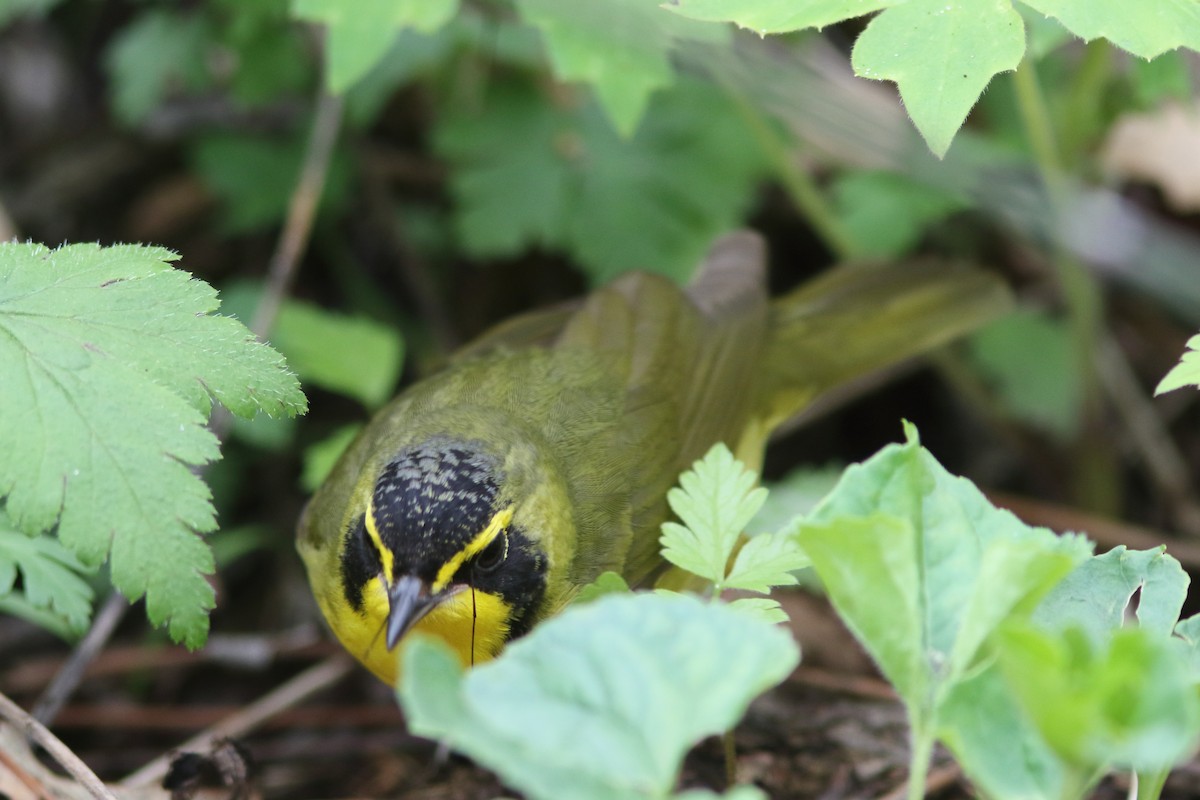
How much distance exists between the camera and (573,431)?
3.53m

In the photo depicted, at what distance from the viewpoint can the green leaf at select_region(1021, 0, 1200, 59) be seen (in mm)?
2408

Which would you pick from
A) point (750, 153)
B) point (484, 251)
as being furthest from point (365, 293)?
point (750, 153)

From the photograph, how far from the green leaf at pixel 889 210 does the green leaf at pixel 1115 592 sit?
270 centimetres

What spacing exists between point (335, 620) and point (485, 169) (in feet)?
7.59

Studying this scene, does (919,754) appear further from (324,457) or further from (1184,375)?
(324,457)

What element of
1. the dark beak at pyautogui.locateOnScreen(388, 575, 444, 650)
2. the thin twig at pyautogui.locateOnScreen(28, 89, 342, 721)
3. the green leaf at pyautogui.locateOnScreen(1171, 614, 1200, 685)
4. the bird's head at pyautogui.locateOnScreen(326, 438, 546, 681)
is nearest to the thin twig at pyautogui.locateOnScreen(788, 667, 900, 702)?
the bird's head at pyautogui.locateOnScreen(326, 438, 546, 681)

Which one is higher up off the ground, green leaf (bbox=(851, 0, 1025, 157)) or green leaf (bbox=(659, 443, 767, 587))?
green leaf (bbox=(851, 0, 1025, 157))

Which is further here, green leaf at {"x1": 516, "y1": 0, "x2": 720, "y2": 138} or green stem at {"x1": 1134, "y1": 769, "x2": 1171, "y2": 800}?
green leaf at {"x1": 516, "y1": 0, "x2": 720, "y2": 138}

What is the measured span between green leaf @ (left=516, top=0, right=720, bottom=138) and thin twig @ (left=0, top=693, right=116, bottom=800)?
1.89 metres

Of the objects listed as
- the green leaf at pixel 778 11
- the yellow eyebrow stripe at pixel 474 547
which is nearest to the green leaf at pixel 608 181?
the yellow eyebrow stripe at pixel 474 547

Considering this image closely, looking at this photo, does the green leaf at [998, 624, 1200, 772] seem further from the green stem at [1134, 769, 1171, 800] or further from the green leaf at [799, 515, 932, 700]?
the green stem at [1134, 769, 1171, 800]

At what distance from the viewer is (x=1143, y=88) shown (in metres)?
3.46

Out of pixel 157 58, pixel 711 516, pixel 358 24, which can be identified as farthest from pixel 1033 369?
pixel 157 58

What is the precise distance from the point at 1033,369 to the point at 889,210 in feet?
2.83
